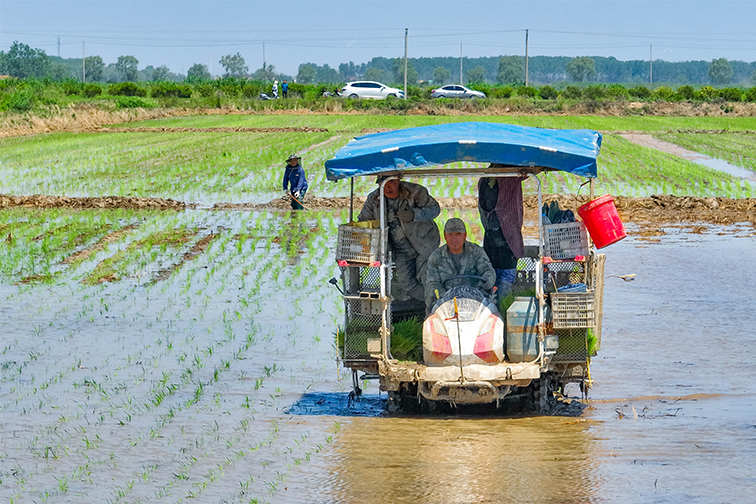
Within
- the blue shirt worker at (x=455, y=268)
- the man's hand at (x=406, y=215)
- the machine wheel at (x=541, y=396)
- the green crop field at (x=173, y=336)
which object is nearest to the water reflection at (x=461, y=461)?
the machine wheel at (x=541, y=396)

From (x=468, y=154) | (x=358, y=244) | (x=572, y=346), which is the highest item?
(x=468, y=154)

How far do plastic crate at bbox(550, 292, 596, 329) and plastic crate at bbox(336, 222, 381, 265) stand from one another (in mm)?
1319

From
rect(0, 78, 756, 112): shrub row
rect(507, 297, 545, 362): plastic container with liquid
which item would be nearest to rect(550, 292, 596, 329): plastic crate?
rect(507, 297, 545, 362): plastic container with liquid

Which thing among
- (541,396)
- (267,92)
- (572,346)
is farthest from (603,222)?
(267,92)

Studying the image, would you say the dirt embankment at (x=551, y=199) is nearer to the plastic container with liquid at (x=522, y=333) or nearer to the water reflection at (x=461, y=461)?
the plastic container with liquid at (x=522, y=333)

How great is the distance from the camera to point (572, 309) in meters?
7.49

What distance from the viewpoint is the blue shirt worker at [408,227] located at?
8.31m

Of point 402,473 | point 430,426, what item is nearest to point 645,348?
point 430,426

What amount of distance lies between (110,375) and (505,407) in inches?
131

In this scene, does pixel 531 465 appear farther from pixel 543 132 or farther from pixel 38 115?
pixel 38 115

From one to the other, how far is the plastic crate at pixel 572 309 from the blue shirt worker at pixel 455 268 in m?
0.57

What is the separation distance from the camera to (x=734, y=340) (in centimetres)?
1020

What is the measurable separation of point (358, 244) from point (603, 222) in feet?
5.89

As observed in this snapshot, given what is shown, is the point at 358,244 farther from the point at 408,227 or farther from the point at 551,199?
the point at 551,199
